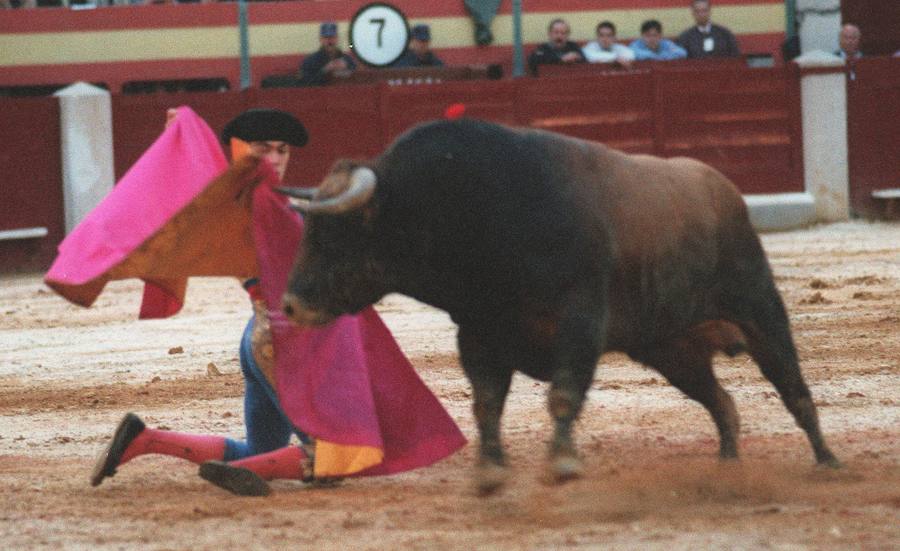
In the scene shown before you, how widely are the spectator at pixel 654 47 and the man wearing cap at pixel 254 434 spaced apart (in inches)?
342

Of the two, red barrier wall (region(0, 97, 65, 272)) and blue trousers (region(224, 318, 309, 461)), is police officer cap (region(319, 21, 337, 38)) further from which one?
blue trousers (region(224, 318, 309, 461))

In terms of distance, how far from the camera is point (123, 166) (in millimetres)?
12117

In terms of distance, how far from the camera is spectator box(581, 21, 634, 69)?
1255 centimetres

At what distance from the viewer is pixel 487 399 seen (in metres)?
3.99

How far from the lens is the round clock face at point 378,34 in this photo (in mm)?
12383

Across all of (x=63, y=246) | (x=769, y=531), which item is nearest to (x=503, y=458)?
(x=769, y=531)

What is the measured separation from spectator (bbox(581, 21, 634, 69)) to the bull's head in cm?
896

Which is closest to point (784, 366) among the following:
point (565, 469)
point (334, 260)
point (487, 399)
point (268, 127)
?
point (487, 399)

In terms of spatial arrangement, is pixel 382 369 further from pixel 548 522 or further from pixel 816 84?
pixel 816 84

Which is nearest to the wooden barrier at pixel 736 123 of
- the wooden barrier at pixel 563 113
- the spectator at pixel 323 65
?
the wooden barrier at pixel 563 113

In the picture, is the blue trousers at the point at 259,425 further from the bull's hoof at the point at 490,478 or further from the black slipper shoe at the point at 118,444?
the bull's hoof at the point at 490,478

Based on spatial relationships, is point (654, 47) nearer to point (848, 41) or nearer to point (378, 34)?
point (848, 41)

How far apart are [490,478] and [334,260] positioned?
65cm

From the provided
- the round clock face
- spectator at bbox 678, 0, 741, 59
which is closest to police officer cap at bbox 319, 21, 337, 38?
the round clock face
